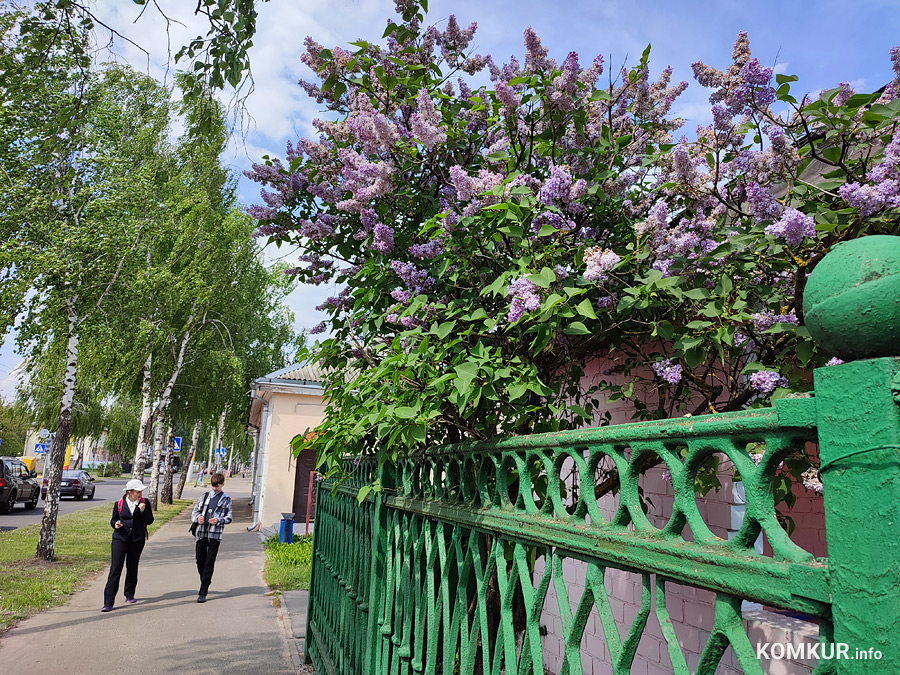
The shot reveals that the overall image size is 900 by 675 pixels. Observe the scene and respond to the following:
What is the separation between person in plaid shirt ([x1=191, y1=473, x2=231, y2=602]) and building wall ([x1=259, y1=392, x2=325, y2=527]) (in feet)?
27.0

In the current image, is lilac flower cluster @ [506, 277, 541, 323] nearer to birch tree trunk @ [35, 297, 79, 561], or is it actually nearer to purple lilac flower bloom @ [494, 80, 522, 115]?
purple lilac flower bloom @ [494, 80, 522, 115]

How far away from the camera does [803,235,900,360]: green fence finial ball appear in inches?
27.3

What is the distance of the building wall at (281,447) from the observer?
17406 mm

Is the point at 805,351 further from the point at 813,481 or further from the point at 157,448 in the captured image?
the point at 157,448

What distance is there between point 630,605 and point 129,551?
7.12 m

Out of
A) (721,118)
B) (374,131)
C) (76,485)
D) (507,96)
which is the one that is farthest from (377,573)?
(76,485)

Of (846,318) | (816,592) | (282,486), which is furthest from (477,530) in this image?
(282,486)

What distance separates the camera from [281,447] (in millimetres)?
→ 17484

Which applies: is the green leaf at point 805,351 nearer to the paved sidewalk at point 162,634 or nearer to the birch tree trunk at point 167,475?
the paved sidewalk at point 162,634

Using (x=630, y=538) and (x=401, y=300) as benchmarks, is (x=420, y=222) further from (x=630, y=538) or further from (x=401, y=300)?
(x=630, y=538)

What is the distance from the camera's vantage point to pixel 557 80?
2283 millimetres

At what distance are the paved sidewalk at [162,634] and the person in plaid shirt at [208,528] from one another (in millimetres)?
414

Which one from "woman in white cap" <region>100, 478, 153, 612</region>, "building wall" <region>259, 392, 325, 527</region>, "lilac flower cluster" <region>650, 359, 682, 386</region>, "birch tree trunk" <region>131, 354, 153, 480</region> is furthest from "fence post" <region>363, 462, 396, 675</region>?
"birch tree trunk" <region>131, 354, 153, 480</region>

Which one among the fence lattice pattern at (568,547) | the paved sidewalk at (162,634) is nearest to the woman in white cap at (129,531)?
the paved sidewalk at (162,634)
